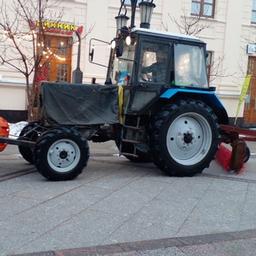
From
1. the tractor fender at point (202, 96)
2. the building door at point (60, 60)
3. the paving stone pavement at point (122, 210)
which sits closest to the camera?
the paving stone pavement at point (122, 210)

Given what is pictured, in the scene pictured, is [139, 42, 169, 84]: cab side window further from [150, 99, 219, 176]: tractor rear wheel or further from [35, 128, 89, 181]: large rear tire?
[35, 128, 89, 181]: large rear tire

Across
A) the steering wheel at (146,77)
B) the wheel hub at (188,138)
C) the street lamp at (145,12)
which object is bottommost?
the wheel hub at (188,138)

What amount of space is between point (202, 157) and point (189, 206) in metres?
2.17

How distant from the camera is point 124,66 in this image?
8.41 meters

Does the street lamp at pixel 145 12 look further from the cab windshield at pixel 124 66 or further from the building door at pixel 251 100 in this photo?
the building door at pixel 251 100

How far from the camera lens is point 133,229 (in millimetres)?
5207

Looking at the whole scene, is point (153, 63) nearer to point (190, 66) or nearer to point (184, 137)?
point (190, 66)

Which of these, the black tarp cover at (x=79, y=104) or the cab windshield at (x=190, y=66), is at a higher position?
the cab windshield at (x=190, y=66)

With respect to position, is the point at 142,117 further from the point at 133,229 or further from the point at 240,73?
the point at 240,73

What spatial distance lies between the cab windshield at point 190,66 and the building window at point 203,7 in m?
11.1

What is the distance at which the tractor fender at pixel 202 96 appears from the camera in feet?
26.1

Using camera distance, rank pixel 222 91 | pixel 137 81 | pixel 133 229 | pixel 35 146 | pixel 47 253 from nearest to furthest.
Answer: pixel 47 253 < pixel 133 229 < pixel 35 146 < pixel 137 81 < pixel 222 91

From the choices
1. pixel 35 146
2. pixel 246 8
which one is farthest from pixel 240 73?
pixel 35 146

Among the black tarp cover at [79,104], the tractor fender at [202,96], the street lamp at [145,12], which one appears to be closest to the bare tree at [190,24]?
the street lamp at [145,12]
